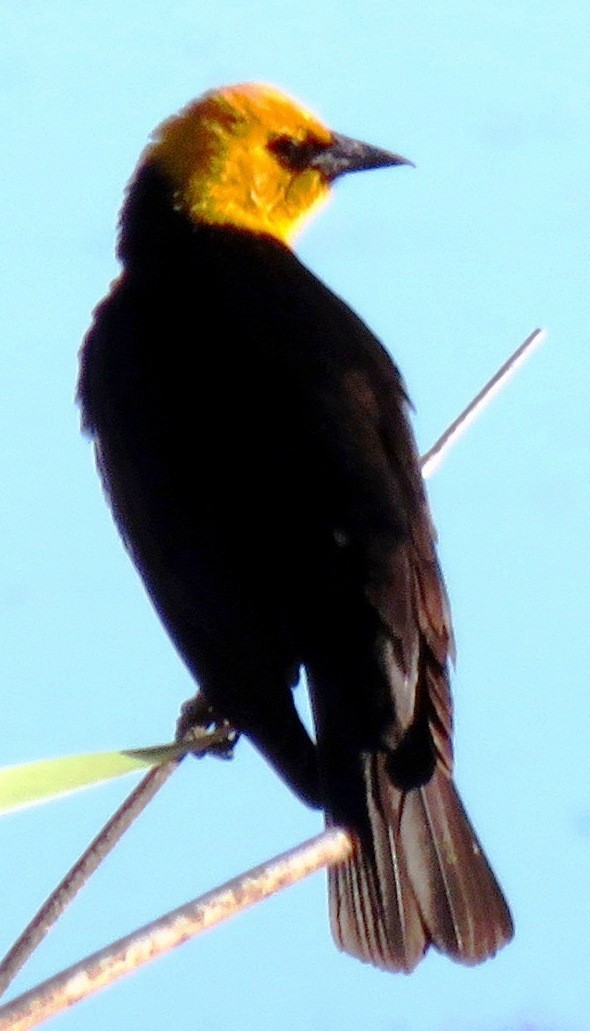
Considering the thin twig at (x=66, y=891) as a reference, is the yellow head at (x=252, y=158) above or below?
above

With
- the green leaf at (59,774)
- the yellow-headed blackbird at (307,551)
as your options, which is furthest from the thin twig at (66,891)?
the yellow-headed blackbird at (307,551)

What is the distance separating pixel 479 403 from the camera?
2244 millimetres

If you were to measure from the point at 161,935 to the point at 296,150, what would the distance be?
2128 millimetres

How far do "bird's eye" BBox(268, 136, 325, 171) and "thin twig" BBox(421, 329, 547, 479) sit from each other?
1019 mm

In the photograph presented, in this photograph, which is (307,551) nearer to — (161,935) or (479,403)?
(479,403)

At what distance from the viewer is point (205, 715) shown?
105 inches

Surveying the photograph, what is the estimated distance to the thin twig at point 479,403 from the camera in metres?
2.19

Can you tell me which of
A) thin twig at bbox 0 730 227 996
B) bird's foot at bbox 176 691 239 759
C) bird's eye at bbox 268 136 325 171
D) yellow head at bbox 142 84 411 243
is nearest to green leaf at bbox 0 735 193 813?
thin twig at bbox 0 730 227 996

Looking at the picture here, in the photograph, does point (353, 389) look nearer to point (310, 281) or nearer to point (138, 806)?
point (310, 281)

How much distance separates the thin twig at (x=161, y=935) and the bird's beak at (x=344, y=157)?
6.28ft

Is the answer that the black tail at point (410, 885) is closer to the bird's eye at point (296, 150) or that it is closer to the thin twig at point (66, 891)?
the thin twig at point (66, 891)

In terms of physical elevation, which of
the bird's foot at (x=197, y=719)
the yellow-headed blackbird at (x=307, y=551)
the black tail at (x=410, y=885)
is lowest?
the bird's foot at (x=197, y=719)

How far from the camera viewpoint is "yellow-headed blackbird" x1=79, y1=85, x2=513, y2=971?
2.23m

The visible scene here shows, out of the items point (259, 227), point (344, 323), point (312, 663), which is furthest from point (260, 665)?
point (259, 227)
